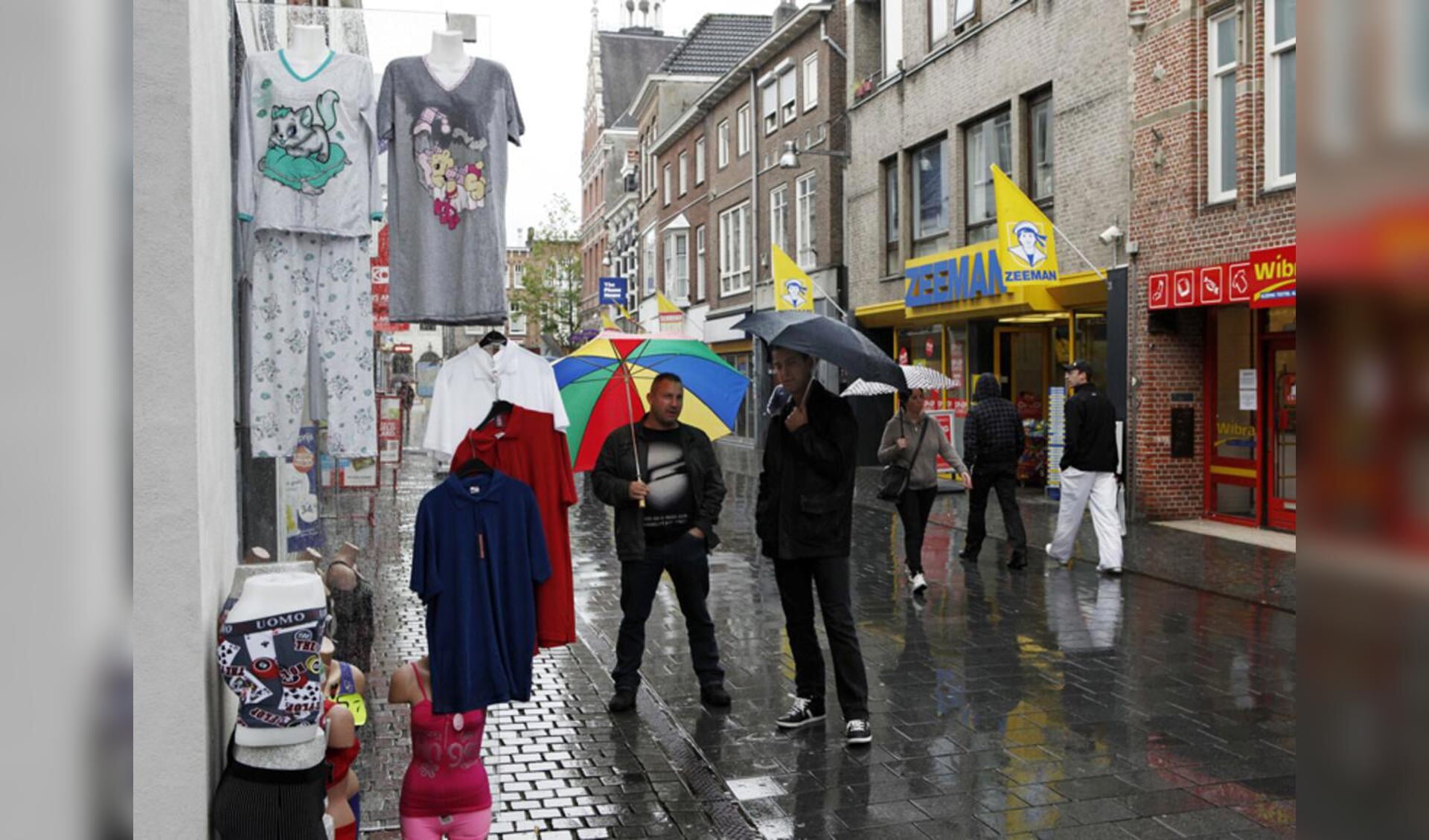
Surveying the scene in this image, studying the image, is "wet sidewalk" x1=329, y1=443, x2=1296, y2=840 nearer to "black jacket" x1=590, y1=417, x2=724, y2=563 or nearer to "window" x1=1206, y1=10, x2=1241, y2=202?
"black jacket" x1=590, y1=417, x2=724, y2=563

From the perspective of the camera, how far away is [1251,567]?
39.8ft

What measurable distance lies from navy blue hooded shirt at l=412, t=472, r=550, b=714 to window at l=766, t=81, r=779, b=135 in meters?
28.6

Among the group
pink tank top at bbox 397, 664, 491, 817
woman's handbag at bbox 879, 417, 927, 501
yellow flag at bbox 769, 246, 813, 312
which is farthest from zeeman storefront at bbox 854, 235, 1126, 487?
pink tank top at bbox 397, 664, 491, 817

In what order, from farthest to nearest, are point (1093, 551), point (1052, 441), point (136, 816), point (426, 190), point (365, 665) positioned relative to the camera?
point (1052, 441) → point (1093, 551) → point (365, 665) → point (426, 190) → point (136, 816)

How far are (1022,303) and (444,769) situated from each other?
1568 cm

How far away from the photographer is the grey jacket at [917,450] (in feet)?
38.4

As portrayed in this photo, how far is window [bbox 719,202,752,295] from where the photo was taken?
1394 inches

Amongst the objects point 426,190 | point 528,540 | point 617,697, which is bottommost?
point 617,697

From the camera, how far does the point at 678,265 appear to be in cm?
4428

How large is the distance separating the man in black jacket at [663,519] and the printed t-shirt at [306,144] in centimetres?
281
